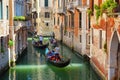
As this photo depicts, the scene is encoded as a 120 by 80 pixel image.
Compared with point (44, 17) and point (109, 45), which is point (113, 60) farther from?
point (44, 17)

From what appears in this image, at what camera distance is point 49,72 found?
16.1 metres

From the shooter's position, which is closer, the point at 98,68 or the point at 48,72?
the point at 98,68

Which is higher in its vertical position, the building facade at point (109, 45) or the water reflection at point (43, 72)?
the building facade at point (109, 45)

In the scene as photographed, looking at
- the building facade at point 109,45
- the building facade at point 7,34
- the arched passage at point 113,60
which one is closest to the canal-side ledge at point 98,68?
the building facade at point 109,45

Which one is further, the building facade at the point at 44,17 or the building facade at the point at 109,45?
the building facade at the point at 44,17

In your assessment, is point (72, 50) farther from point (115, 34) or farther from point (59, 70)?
point (115, 34)

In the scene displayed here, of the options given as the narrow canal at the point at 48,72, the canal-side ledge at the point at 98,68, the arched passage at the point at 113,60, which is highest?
the arched passage at the point at 113,60

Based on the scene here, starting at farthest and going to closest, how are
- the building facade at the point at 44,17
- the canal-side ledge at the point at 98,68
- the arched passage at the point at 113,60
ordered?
1. the building facade at the point at 44,17
2. the canal-side ledge at the point at 98,68
3. the arched passage at the point at 113,60

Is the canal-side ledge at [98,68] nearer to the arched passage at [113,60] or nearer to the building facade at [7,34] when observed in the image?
the arched passage at [113,60]

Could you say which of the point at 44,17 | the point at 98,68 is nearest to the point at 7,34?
the point at 98,68

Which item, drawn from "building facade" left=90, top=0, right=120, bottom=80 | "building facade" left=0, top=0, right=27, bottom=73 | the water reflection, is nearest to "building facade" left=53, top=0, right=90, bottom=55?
the water reflection

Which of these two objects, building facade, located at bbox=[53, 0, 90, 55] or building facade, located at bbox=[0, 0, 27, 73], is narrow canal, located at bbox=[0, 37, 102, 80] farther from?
building facade, located at bbox=[53, 0, 90, 55]

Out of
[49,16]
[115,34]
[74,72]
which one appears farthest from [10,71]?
[49,16]

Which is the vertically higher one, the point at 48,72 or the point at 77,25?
the point at 77,25
